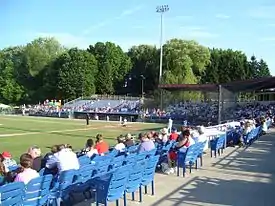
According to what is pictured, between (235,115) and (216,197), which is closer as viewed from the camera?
(216,197)

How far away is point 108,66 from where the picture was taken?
97.8 m

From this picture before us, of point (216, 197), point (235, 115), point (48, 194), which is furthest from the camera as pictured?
point (235, 115)

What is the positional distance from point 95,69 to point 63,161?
89845 mm

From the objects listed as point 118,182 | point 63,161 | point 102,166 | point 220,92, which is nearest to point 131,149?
point 102,166

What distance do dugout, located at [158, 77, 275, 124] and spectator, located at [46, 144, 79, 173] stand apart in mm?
25713

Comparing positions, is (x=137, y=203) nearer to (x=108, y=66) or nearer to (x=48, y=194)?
(x=48, y=194)

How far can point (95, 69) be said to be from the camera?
97.1m

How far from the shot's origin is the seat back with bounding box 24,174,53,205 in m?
6.08

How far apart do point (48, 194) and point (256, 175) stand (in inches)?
266

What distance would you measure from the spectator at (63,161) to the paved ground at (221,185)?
2.39 ft

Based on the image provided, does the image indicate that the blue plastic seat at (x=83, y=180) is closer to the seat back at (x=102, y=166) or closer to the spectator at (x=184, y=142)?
the seat back at (x=102, y=166)

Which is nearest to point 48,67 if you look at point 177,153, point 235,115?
point 235,115

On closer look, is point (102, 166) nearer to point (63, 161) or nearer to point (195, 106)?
point (63, 161)

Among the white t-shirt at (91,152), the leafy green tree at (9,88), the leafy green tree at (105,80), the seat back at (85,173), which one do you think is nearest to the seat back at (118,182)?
the seat back at (85,173)
